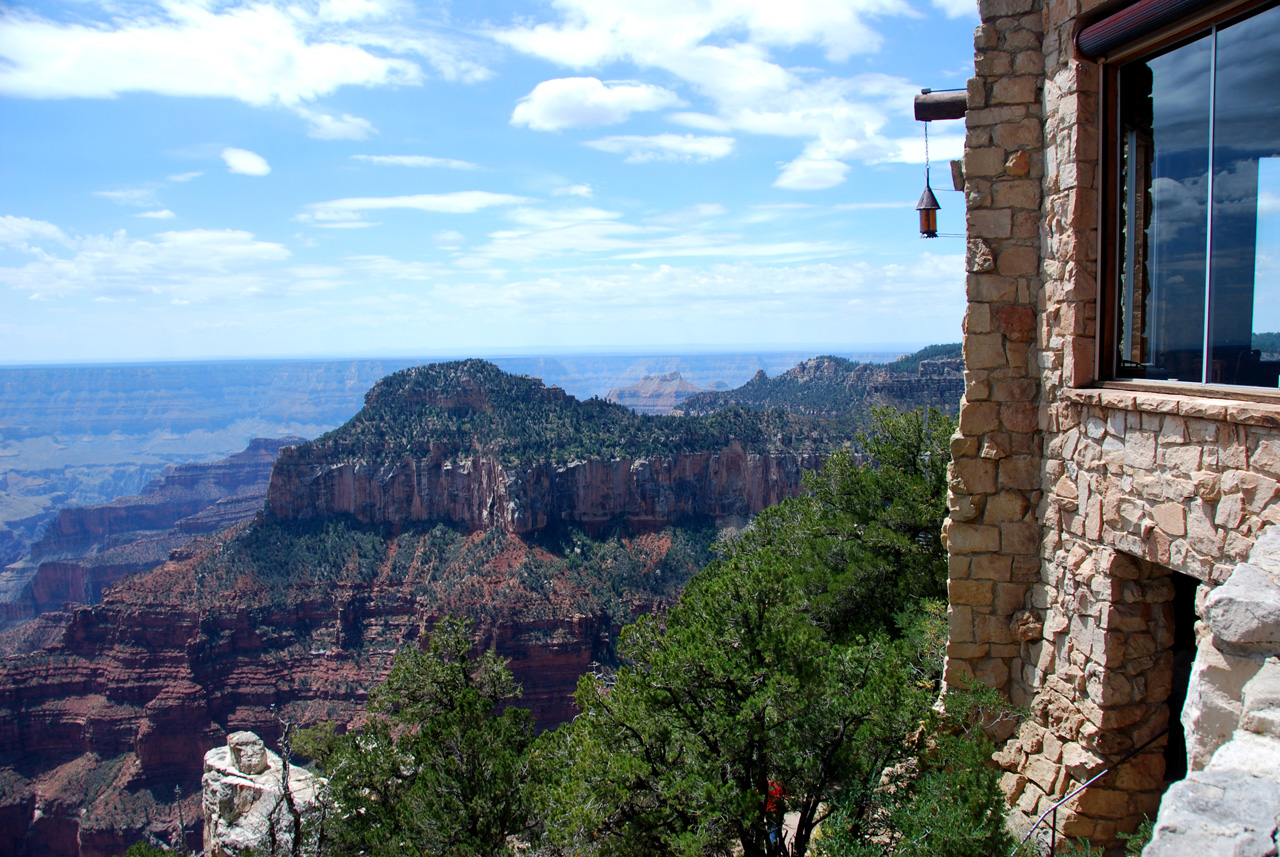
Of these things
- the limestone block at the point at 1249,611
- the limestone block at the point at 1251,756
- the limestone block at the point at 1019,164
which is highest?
the limestone block at the point at 1019,164

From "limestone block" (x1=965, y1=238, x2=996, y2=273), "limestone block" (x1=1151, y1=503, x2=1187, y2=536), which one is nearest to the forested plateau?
"limestone block" (x1=965, y1=238, x2=996, y2=273)

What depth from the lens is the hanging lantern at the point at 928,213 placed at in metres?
7.89

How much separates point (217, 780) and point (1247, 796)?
21189 millimetres

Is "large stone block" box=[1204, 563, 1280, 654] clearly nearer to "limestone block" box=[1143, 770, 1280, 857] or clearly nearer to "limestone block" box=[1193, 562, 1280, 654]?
"limestone block" box=[1193, 562, 1280, 654]

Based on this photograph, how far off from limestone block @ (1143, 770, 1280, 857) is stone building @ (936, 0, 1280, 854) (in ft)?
2.45

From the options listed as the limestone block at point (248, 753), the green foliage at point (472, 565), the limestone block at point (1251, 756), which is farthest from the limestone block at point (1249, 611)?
the green foliage at point (472, 565)

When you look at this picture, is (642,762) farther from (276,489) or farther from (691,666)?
(276,489)

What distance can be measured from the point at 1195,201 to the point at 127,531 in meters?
159

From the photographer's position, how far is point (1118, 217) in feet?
18.3

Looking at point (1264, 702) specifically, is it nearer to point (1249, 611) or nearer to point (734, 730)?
point (1249, 611)

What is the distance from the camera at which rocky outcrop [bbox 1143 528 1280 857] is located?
2.80 metres

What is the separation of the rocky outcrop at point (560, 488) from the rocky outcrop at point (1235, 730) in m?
51.6

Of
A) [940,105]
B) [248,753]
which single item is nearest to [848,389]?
[248,753]

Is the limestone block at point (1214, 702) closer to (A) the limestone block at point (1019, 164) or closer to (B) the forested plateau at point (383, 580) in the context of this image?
(A) the limestone block at point (1019, 164)
